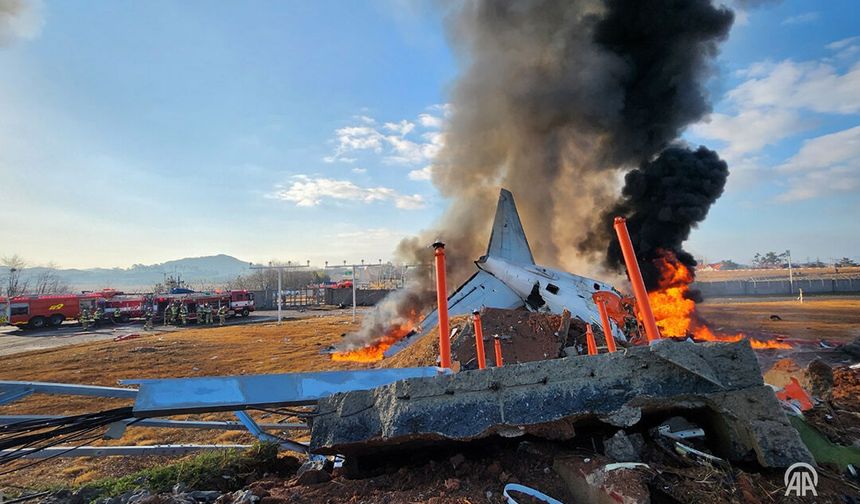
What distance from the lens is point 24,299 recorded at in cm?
2827

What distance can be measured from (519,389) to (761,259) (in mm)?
113280

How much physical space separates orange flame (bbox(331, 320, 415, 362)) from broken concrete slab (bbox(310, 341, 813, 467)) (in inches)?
414

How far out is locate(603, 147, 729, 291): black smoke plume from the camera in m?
16.4

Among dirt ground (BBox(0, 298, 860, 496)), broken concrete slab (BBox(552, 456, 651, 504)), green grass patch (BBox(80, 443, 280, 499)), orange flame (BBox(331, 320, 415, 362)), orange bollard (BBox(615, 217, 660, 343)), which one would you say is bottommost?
dirt ground (BBox(0, 298, 860, 496))

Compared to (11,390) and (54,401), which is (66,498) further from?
Result: (54,401)

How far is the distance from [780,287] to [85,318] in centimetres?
5959

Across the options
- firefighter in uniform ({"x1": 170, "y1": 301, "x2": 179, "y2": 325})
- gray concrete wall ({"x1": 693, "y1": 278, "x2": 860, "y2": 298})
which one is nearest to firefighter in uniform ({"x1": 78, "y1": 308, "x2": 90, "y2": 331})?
firefighter in uniform ({"x1": 170, "y1": 301, "x2": 179, "y2": 325})

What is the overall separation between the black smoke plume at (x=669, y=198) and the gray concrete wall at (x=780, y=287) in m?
20.4

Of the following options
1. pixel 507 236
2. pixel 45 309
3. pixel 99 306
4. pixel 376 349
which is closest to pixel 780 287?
pixel 507 236

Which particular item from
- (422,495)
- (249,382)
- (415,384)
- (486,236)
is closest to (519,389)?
(415,384)

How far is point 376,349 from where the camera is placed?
13.8 m

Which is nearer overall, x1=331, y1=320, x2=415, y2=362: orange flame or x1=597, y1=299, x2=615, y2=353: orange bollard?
x1=597, y1=299, x2=615, y2=353: orange bollard

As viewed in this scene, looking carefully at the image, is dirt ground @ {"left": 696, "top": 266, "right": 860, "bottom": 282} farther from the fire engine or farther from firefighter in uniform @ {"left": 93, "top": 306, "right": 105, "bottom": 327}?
firefighter in uniform @ {"left": 93, "top": 306, "right": 105, "bottom": 327}

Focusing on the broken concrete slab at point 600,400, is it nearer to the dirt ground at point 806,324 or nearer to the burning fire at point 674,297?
the burning fire at point 674,297
